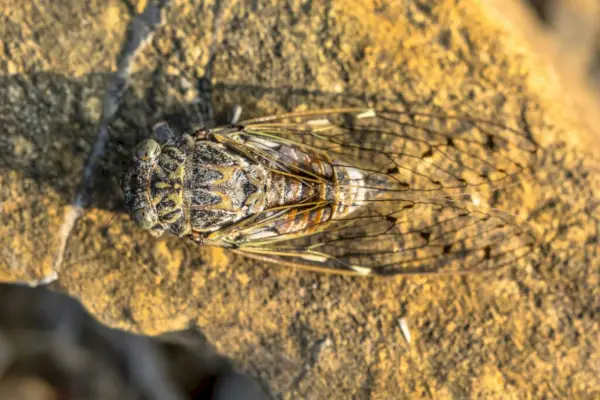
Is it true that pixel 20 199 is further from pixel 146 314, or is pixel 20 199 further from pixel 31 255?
pixel 146 314

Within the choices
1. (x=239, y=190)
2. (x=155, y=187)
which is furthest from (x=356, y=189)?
(x=155, y=187)

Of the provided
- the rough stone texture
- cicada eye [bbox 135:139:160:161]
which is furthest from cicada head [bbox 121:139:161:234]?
the rough stone texture

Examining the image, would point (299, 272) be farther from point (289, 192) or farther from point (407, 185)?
point (407, 185)

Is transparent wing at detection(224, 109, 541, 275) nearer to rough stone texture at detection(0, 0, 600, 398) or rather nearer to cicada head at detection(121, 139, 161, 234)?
rough stone texture at detection(0, 0, 600, 398)

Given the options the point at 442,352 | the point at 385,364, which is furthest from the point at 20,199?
the point at 442,352

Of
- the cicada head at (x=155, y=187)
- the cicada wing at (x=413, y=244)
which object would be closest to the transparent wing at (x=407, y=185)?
the cicada wing at (x=413, y=244)
